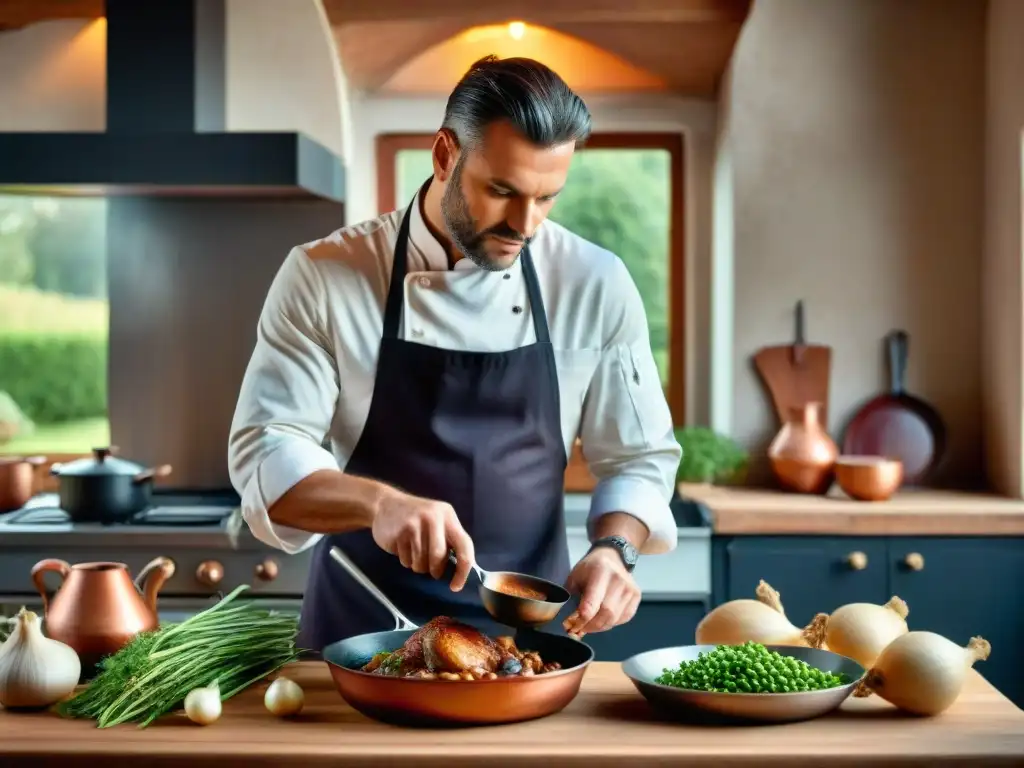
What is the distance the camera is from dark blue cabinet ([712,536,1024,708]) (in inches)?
128

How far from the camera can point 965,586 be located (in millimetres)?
3258

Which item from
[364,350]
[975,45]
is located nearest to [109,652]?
[364,350]

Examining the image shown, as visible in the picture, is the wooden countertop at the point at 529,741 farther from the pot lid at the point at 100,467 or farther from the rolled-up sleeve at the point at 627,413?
the pot lid at the point at 100,467

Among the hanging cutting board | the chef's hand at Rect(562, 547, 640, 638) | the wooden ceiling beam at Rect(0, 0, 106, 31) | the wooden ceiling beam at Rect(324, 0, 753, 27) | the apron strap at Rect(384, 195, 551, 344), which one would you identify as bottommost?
the chef's hand at Rect(562, 547, 640, 638)

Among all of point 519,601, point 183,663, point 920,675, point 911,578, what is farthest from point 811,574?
point 183,663

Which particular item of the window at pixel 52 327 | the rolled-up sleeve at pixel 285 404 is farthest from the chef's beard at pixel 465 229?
the window at pixel 52 327

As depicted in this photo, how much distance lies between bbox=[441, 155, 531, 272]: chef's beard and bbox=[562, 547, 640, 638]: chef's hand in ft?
1.59

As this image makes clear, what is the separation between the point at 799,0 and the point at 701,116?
1.56 ft

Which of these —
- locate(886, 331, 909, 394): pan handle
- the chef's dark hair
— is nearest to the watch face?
the chef's dark hair

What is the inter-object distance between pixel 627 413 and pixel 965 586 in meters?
1.52

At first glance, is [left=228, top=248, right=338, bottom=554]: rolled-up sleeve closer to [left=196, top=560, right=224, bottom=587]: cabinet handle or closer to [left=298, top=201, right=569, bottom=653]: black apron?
[left=298, top=201, right=569, bottom=653]: black apron

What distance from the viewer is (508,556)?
2148 mm

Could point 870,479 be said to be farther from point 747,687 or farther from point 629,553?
point 747,687

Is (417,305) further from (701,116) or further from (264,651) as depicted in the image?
(701,116)
